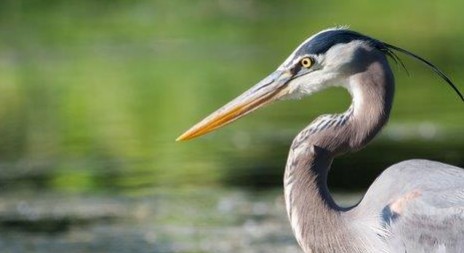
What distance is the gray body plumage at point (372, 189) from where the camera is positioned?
15.8 ft

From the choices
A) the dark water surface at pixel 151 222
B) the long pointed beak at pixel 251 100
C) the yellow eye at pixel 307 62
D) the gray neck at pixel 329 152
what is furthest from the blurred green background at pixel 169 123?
the yellow eye at pixel 307 62

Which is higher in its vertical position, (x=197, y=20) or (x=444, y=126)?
(x=444, y=126)

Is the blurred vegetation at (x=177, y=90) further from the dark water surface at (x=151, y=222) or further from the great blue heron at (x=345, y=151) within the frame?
the great blue heron at (x=345, y=151)

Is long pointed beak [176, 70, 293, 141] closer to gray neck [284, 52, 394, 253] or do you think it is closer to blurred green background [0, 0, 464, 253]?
gray neck [284, 52, 394, 253]

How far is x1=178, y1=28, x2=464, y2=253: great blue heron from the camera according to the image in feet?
15.9

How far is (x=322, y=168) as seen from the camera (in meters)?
4.93

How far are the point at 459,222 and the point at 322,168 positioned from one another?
558 millimetres

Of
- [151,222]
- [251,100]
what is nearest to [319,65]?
[251,100]

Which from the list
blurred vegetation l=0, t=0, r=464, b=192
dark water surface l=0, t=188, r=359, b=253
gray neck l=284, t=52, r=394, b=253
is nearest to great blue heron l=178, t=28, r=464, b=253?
gray neck l=284, t=52, r=394, b=253

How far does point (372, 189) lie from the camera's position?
197 inches

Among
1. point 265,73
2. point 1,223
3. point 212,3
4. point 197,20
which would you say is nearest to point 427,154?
point 1,223

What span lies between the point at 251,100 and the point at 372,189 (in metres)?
0.58

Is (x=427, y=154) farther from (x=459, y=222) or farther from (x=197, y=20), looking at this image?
(x=197, y=20)

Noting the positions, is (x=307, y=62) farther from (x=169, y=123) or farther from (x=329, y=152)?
(x=169, y=123)
